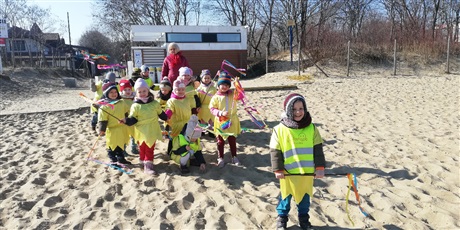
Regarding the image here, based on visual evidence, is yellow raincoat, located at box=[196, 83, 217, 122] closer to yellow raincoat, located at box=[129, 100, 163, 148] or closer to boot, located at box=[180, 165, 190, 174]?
yellow raincoat, located at box=[129, 100, 163, 148]

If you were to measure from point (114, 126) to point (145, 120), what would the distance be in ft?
1.95

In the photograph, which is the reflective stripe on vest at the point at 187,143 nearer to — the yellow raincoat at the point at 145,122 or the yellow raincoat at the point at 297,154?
the yellow raincoat at the point at 145,122

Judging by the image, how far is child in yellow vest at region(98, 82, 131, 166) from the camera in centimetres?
458

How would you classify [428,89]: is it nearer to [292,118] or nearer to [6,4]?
[292,118]

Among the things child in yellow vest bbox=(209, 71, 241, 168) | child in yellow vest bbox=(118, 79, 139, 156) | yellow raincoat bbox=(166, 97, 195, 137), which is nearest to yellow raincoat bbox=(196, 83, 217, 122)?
yellow raincoat bbox=(166, 97, 195, 137)

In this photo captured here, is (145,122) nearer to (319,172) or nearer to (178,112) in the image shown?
(178,112)

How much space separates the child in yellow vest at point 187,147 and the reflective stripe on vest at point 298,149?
1835mm

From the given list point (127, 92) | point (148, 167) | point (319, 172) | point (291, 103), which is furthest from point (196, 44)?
point (319, 172)

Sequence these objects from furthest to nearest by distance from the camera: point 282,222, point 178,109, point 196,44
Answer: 1. point 196,44
2. point 178,109
3. point 282,222

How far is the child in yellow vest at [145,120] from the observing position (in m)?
4.39

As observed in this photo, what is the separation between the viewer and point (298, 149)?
287 centimetres

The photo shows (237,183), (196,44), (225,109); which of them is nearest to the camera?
(237,183)

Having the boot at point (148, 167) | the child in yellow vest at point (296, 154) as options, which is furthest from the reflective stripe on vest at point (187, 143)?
the child in yellow vest at point (296, 154)

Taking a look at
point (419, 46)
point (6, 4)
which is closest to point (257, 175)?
point (419, 46)
